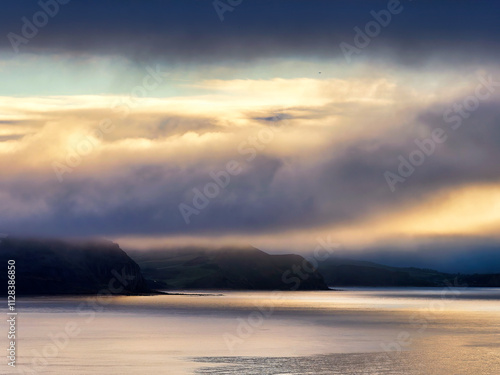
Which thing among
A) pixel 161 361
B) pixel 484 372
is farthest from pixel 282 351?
pixel 484 372

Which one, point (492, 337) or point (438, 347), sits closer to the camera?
point (438, 347)

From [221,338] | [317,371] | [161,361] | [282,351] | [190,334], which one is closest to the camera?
[317,371]

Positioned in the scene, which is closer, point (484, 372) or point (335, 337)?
point (484, 372)

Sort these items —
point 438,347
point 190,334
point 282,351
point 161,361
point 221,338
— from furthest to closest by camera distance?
1. point 190,334
2. point 221,338
3. point 438,347
4. point 282,351
5. point 161,361

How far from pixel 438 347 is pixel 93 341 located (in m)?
38.8

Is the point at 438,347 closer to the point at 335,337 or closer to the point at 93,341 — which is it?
the point at 335,337

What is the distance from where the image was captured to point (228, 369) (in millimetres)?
64625

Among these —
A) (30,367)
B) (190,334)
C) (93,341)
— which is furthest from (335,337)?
(30,367)

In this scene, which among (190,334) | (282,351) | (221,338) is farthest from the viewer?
(190,334)

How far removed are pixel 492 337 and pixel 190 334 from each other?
39052mm

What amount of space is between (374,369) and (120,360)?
22520mm

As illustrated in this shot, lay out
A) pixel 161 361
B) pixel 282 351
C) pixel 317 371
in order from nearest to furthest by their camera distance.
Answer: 1. pixel 317 371
2. pixel 161 361
3. pixel 282 351

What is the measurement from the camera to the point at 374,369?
66250mm

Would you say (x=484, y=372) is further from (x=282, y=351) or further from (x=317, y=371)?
(x=282, y=351)
